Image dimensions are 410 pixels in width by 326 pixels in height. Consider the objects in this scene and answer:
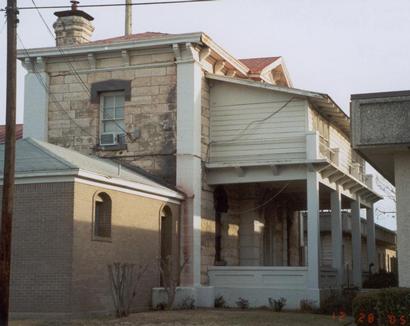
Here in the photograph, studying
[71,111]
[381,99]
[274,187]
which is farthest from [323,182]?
[381,99]

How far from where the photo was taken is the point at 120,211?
2161cm

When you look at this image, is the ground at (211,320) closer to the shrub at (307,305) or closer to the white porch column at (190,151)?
the shrub at (307,305)

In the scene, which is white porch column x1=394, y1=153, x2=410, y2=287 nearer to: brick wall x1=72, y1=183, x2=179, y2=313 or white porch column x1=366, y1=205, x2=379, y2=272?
brick wall x1=72, y1=183, x2=179, y2=313

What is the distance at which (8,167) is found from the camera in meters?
16.4

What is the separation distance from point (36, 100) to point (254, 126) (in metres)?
8.04

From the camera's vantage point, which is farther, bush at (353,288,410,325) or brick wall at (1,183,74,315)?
brick wall at (1,183,74,315)

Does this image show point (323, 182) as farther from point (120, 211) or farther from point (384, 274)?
point (120, 211)

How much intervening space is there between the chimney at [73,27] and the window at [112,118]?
446 centimetres

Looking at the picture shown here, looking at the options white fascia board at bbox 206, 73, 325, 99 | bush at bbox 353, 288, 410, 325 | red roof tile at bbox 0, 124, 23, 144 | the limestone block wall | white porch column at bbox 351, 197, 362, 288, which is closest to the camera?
bush at bbox 353, 288, 410, 325

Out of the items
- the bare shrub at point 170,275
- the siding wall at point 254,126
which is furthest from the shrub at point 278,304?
the siding wall at point 254,126

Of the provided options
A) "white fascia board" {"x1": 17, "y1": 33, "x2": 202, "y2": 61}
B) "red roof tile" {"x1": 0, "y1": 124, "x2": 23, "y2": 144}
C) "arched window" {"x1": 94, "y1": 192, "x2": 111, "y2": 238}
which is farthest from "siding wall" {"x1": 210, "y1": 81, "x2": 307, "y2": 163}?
"red roof tile" {"x1": 0, "y1": 124, "x2": 23, "y2": 144}

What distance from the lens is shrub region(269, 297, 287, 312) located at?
23.2 meters

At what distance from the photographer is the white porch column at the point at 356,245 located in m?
31.3

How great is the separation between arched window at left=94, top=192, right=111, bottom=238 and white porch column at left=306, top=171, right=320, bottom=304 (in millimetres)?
6915
